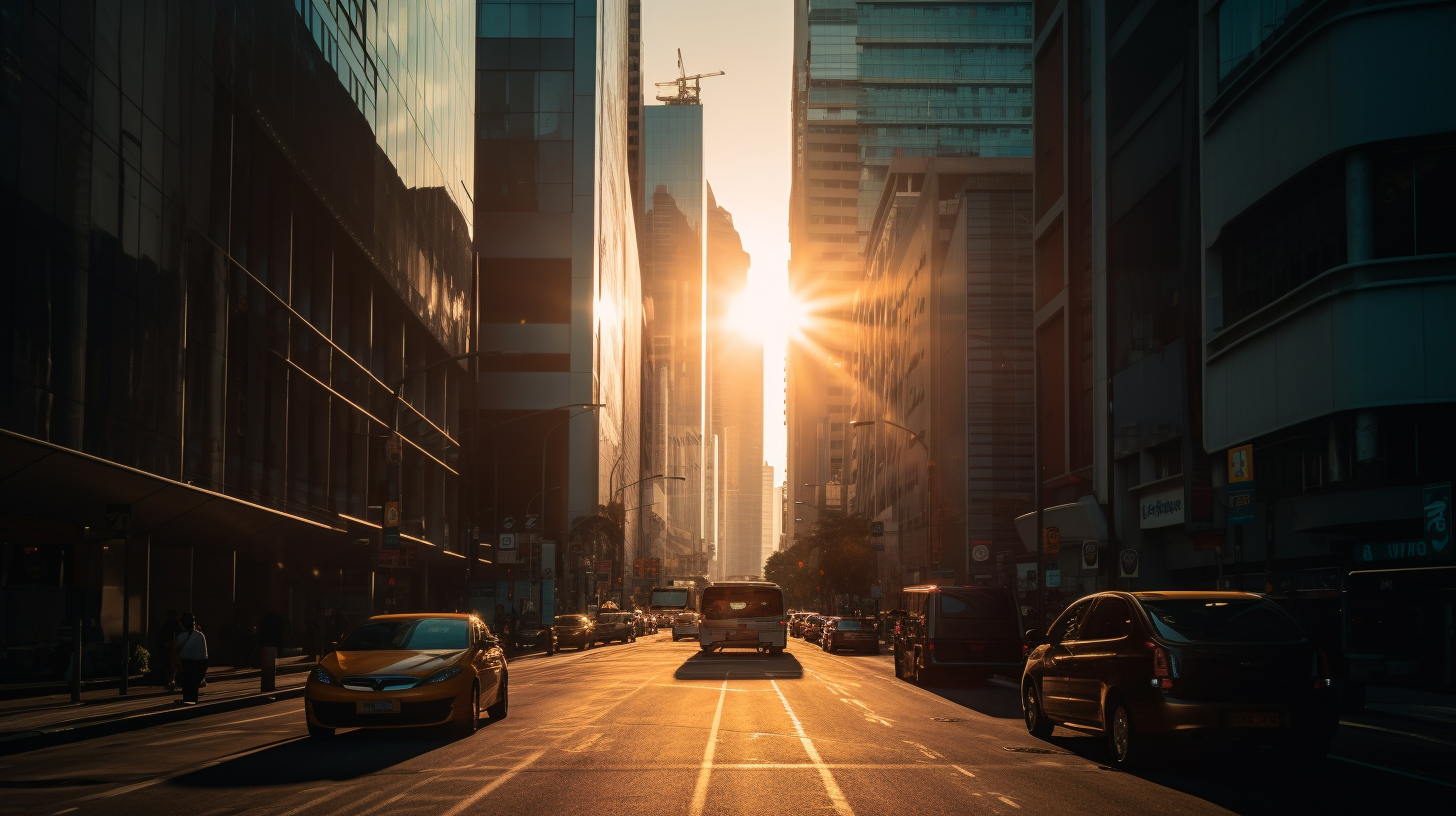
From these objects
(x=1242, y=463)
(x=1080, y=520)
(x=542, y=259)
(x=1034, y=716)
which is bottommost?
(x=1034, y=716)

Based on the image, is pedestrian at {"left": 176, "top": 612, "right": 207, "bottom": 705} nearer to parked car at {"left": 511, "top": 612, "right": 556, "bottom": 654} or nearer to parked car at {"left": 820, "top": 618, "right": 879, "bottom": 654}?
parked car at {"left": 511, "top": 612, "right": 556, "bottom": 654}

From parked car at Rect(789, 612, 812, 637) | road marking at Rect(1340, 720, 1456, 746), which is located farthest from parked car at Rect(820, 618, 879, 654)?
road marking at Rect(1340, 720, 1456, 746)

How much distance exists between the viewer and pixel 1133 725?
13203 millimetres

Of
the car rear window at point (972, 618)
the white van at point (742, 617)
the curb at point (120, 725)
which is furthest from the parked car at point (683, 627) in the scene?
the curb at point (120, 725)

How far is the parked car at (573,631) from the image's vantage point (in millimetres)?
58188

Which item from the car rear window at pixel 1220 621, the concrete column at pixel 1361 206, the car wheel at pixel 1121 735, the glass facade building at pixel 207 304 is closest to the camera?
the car rear window at pixel 1220 621

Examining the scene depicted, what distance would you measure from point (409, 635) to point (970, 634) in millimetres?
13953

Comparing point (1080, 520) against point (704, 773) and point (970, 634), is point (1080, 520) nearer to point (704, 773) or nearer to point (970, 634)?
point (970, 634)

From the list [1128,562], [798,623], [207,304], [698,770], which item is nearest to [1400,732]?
[698,770]

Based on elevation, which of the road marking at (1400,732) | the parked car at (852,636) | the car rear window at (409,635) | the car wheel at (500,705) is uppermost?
the car rear window at (409,635)

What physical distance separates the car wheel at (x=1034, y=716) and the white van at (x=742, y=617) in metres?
23.3

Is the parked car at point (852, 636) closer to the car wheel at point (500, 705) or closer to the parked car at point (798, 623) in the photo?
the parked car at point (798, 623)

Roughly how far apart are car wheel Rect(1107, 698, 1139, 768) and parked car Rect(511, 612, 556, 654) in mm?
42179

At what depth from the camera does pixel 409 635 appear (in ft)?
57.9
